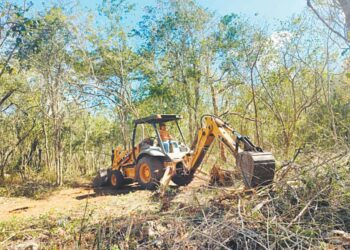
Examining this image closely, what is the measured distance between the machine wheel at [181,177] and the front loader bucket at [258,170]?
9.86 feet

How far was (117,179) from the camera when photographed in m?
9.33

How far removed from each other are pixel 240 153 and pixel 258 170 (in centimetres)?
46

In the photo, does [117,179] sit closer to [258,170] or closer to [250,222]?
[258,170]

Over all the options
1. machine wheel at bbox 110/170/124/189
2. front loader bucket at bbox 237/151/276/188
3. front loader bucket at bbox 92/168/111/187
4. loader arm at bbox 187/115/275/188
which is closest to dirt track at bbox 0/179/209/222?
machine wheel at bbox 110/170/124/189

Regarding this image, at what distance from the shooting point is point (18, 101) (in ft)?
40.8

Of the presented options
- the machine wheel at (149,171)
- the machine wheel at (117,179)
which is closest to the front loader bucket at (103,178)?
the machine wheel at (117,179)

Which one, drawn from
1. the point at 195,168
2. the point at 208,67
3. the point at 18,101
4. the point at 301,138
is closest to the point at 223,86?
the point at 208,67

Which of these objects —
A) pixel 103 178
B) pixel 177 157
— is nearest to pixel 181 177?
pixel 177 157

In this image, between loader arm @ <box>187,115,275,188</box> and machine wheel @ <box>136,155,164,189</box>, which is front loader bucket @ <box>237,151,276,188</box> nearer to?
loader arm @ <box>187,115,275,188</box>

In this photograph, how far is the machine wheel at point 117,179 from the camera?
933 centimetres

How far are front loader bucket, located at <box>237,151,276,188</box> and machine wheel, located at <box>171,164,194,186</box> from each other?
3004 millimetres

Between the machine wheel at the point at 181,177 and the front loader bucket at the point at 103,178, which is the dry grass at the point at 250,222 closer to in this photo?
the machine wheel at the point at 181,177

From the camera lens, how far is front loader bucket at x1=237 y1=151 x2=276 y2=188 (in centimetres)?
468

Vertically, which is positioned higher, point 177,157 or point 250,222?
point 177,157
